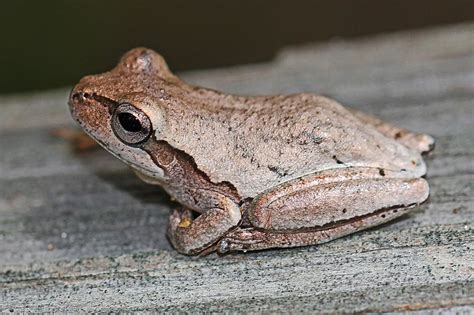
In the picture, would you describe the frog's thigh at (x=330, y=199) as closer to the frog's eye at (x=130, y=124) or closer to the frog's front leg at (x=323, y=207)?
the frog's front leg at (x=323, y=207)

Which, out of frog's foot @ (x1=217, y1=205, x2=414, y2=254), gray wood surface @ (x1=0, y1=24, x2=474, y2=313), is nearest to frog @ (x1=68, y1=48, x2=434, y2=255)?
frog's foot @ (x1=217, y1=205, x2=414, y2=254)

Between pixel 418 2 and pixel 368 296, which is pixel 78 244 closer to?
pixel 368 296

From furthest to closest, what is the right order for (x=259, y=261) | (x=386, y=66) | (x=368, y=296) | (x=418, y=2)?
(x=418, y=2) < (x=386, y=66) < (x=259, y=261) < (x=368, y=296)

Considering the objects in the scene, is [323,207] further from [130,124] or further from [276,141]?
[130,124]

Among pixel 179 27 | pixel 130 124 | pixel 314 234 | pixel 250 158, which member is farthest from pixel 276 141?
pixel 179 27

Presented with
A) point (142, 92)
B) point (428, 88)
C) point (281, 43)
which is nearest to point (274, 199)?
point (142, 92)

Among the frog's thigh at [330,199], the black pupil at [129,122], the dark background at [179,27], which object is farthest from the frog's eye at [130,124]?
the dark background at [179,27]

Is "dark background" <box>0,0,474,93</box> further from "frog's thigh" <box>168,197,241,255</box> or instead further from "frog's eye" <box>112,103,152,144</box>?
"frog's thigh" <box>168,197,241,255</box>
